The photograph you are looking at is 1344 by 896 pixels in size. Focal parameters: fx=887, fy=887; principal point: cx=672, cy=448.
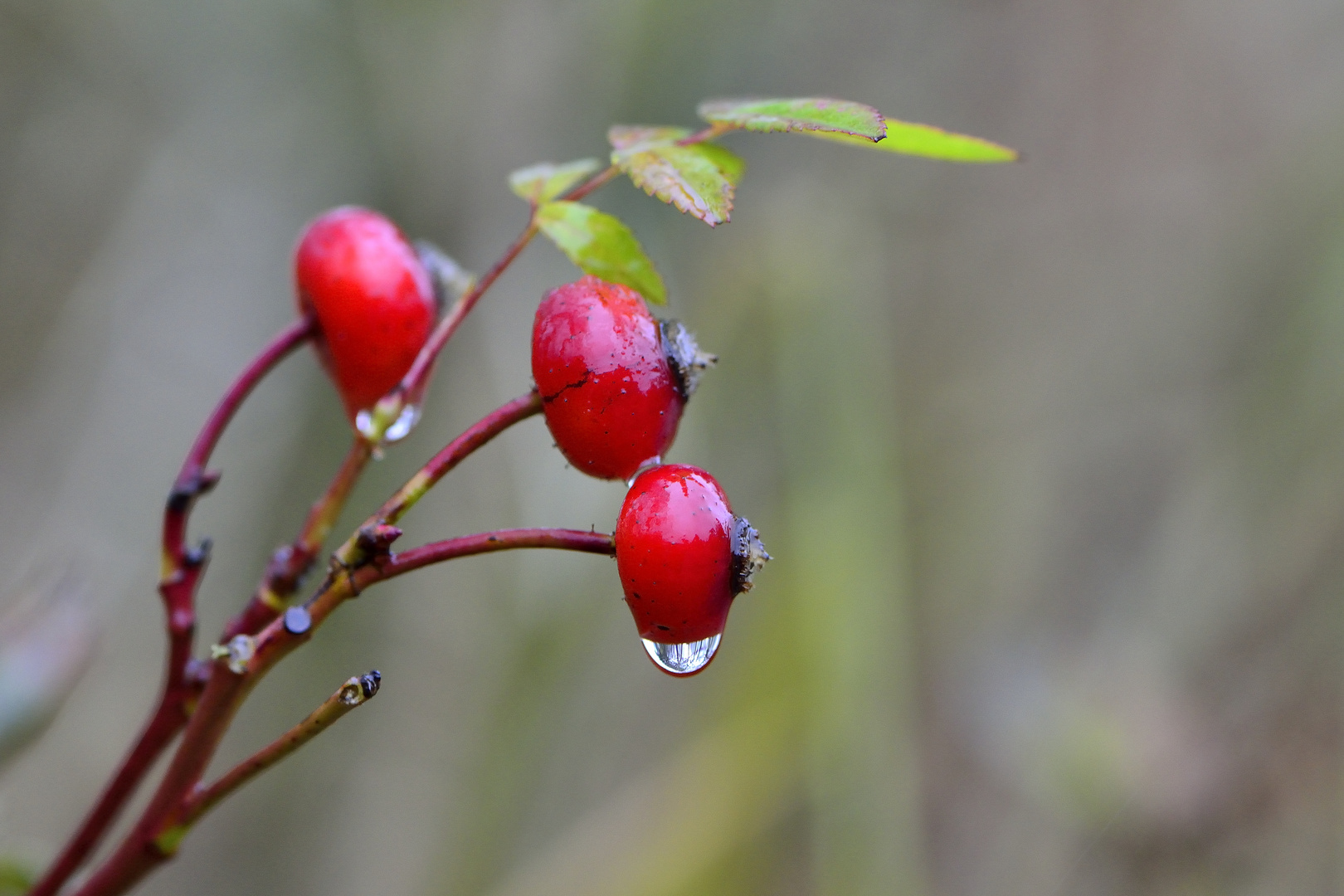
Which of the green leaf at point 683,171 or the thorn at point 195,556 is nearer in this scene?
the green leaf at point 683,171

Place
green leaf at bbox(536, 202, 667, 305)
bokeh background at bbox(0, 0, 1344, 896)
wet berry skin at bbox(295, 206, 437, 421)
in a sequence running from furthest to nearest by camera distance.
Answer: bokeh background at bbox(0, 0, 1344, 896) < wet berry skin at bbox(295, 206, 437, 421) < green leaf at bbox(536, 202, 667, 305)

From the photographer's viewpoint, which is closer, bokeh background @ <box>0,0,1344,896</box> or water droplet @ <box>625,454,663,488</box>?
water droplet @ <box>625,454,663,488</box>

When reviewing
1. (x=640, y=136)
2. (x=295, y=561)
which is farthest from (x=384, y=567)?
(x=640, y=136)

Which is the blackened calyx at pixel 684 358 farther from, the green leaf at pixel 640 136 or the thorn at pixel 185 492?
the thorn at pixel 185 492

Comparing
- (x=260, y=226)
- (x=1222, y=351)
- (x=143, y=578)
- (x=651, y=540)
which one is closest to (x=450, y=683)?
(x=143, y=578)

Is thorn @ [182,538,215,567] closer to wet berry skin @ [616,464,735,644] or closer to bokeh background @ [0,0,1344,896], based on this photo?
wet berry skin @ [616,464,735,644]

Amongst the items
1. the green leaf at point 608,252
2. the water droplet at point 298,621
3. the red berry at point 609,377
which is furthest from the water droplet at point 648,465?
the water droplet at point 298,621

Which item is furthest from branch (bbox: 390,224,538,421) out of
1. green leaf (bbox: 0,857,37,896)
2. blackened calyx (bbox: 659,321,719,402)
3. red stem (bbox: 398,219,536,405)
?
green leaf (bbox: 0,857,37,896)
